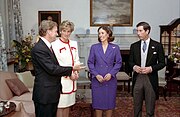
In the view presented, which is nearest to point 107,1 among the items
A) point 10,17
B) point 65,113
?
point 10,17

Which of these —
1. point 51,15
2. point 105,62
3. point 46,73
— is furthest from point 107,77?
point 51,15

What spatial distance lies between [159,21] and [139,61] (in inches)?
199

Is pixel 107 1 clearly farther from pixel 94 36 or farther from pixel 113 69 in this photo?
pixel 113 69

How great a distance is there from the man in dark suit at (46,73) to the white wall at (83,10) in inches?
219

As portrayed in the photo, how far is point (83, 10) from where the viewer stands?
8.02 m

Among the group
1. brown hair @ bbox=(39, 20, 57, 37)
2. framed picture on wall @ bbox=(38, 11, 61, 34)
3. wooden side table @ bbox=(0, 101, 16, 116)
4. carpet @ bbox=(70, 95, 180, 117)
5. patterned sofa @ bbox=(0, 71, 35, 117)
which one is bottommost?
carpet @ bbox=(70, 95, 180, 117)

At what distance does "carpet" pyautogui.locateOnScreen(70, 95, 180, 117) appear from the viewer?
4.62m

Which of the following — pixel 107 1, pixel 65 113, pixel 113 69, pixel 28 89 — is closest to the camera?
pixel 65 113

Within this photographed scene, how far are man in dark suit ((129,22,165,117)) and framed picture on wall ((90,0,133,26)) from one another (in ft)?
15.6

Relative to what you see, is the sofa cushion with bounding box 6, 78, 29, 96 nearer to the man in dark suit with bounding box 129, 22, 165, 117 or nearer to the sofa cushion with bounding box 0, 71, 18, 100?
the sofa cushion with bounding box 0, 71, 18, 100

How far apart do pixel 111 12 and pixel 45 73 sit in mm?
5856

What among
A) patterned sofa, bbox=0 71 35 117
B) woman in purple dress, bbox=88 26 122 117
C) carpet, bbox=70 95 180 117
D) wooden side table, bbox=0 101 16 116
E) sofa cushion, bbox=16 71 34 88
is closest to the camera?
wooden side table, bbox=0 101 16 116

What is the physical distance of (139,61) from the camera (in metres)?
3.33

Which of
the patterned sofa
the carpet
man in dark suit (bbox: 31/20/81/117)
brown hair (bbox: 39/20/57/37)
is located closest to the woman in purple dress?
the carpet
